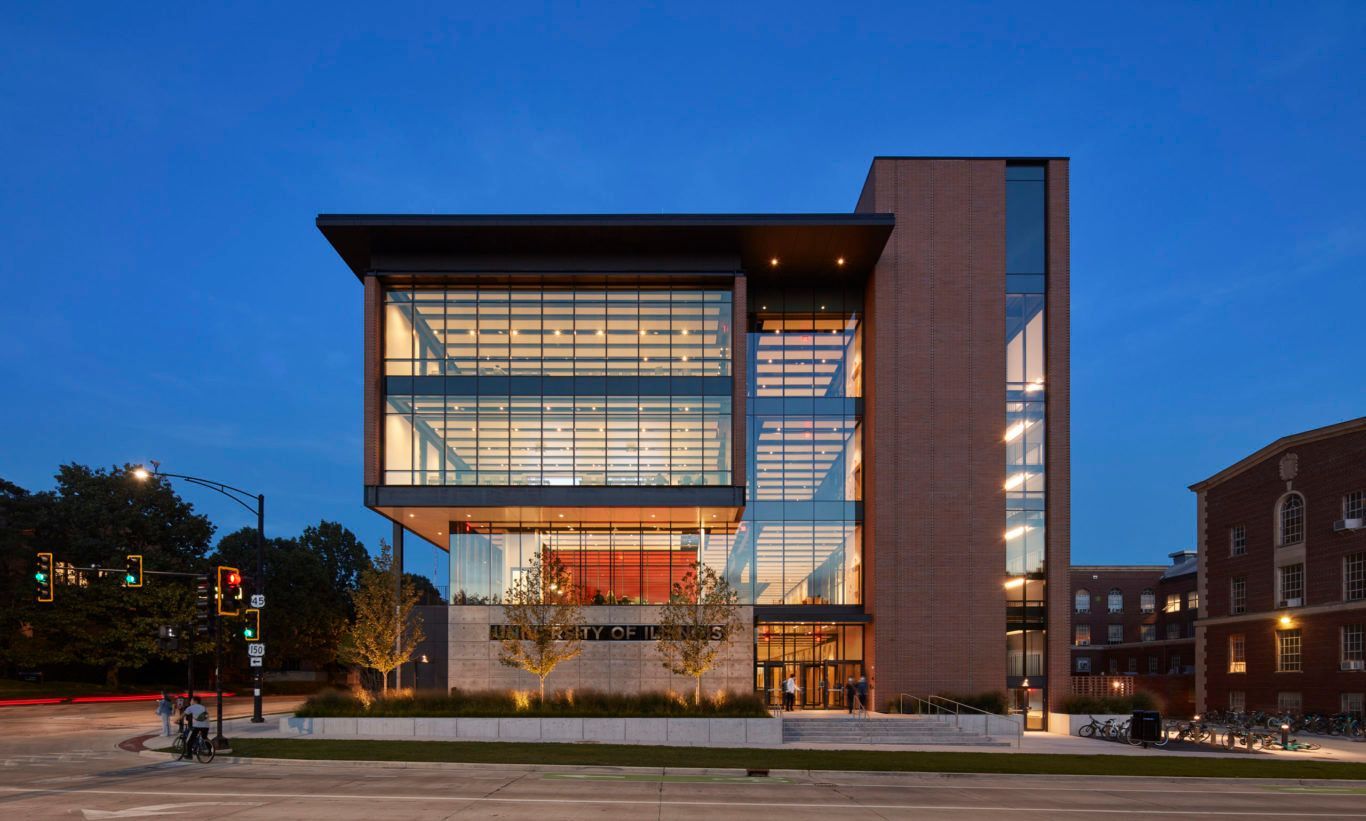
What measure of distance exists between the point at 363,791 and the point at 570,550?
78.6 feet

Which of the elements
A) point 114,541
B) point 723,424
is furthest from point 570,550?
point 114,541

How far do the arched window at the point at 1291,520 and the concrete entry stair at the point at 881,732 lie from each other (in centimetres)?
2530

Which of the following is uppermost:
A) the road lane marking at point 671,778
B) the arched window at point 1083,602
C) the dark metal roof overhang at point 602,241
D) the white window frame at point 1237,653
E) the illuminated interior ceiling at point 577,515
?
the dark metal roof overhang at point 602,241

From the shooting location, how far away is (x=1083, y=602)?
8969cm

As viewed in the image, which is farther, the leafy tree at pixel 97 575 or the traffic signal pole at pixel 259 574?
the leafy tree at pixel 97 575

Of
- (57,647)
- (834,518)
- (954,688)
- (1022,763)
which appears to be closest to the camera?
(1022,763)

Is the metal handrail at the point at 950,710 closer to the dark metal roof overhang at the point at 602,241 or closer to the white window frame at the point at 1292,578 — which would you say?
the dark metal roof overhang at the point at 602,241

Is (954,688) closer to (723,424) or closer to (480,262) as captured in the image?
(723,424)

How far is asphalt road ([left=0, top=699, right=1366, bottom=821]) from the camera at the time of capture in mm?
17031

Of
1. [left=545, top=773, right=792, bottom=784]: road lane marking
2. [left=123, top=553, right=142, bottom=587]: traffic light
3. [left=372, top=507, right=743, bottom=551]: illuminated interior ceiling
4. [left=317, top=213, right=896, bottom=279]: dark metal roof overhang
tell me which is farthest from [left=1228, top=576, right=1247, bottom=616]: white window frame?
[left=123, top=553, right=142, bottom=587]: traffic light

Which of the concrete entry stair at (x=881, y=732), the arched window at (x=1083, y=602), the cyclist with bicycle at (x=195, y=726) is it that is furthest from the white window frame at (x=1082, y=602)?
the cyclist with bicycle at (x=195, y=726)

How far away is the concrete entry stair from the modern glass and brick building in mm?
5011

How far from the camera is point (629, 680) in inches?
1590

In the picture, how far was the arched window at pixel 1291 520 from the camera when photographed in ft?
156
